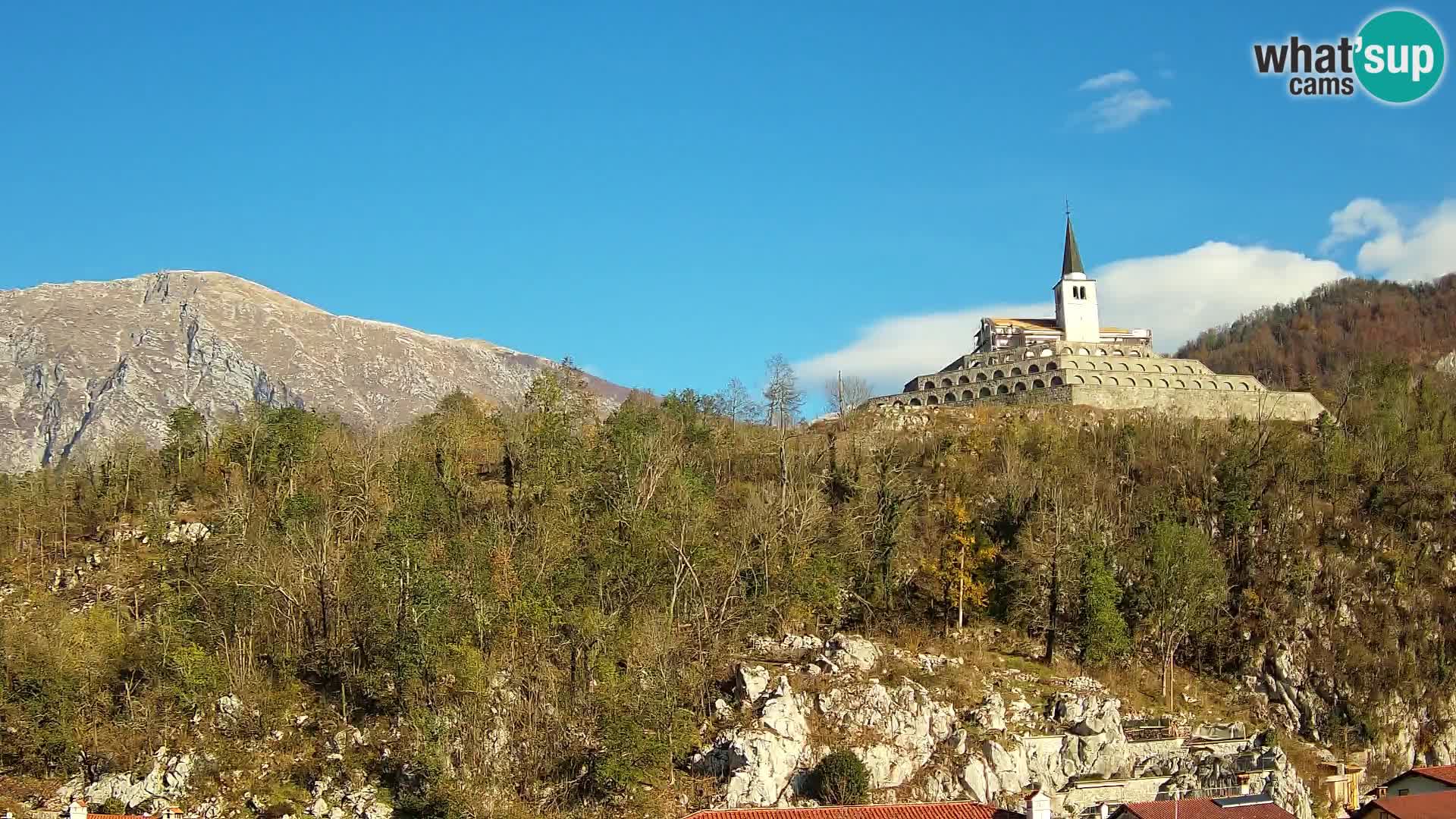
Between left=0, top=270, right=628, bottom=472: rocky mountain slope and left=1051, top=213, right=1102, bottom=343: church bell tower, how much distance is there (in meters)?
41.9

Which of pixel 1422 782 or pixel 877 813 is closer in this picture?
pixel 877 813

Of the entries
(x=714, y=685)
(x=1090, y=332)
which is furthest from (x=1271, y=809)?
(x=1090, y=332)

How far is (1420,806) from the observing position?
40.3 meters

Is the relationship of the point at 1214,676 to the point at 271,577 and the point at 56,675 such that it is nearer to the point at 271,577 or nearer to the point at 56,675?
the point at 271,577

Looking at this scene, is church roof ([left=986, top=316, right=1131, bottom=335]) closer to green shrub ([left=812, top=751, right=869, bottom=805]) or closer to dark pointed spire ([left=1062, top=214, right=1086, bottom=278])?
dark pointed spire ([left=1062, top=214, right=1086, bottom=278])

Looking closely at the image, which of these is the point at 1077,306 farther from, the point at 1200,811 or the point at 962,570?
the point at 1200,811

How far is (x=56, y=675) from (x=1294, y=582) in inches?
1935

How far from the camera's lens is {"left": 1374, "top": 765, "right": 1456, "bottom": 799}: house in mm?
45188

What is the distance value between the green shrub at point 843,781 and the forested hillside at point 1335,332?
96235 millimetres

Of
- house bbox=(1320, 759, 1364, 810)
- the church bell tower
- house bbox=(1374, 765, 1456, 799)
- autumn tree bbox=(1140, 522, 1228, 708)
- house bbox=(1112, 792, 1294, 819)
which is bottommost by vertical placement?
house bbox=(1320, 759, 1364, 810)

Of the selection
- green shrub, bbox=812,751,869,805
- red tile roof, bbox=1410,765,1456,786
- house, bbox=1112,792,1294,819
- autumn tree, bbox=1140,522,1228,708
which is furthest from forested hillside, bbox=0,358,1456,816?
house, bbox=1112,792,1294,819

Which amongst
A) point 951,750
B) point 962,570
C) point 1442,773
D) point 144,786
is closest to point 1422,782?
point 1442,773

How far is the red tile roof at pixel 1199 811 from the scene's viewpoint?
122 feet

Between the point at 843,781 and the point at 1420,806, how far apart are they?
16978 mm
